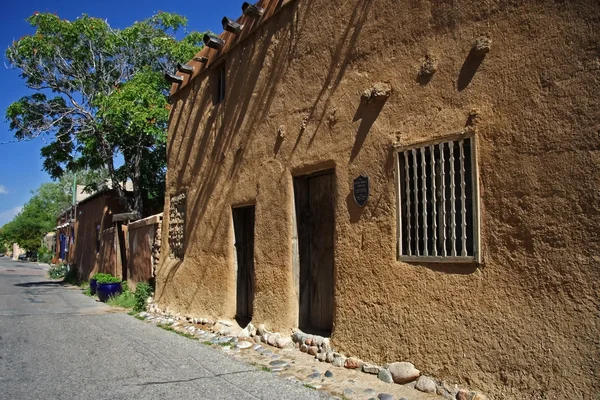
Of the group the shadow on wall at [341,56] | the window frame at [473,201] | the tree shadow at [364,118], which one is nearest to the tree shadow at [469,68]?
the window frame at [473,201]

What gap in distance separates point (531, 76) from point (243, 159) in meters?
4.89

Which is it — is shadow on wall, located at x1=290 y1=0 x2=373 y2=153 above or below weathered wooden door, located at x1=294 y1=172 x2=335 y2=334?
above

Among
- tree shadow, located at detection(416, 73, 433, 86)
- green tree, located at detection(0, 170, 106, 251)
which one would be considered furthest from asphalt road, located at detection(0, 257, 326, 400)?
green tree, located at detection(0, 170, 106, 251)

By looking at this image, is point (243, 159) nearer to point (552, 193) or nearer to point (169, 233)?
point (169, 233)

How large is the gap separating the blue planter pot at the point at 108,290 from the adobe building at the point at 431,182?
7.06 m

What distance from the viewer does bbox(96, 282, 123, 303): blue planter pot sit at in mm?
14398

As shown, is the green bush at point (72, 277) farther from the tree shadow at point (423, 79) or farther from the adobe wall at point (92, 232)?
the tree shadow at point (423, 79)

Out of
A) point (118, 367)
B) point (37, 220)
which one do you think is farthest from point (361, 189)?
point (37, 220)

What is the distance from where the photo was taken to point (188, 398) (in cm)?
496

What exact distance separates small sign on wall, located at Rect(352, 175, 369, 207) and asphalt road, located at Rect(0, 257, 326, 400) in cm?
205

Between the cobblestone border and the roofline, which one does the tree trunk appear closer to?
the roofline

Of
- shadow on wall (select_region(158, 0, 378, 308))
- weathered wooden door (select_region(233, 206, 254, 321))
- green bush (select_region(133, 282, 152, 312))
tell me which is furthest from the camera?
green bush (select_region(133, 282, 152, 312))

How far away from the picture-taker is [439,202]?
5.00m

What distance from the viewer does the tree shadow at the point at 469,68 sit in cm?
472
